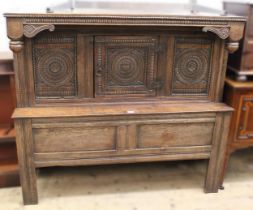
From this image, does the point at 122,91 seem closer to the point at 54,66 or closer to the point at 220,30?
the point at 54,66

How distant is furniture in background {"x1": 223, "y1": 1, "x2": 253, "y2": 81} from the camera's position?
77.7 inches

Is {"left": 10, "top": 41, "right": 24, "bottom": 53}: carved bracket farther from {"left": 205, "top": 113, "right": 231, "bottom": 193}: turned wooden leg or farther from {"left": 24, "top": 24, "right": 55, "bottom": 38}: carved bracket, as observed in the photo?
{"left": 205, "top": 113, "right": 231, "bottom": 193}: turned wooden leg

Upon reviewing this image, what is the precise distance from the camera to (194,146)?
2.04 meters

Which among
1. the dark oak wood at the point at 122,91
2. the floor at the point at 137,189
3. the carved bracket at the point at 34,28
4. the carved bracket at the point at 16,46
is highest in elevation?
the carved bracket at the point at 34,28

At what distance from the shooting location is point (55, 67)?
6.08 ft

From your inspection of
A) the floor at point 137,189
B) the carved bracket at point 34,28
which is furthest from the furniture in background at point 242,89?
the carved bracket at point 34,28

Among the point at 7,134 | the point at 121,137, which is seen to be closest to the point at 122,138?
the point at 121,137

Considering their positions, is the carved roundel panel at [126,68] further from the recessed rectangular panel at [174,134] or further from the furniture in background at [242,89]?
the furniture in background at [242,89]

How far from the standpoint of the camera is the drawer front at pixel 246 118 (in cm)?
202

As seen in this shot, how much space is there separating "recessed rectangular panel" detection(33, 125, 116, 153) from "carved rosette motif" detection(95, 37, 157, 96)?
0.24 meters

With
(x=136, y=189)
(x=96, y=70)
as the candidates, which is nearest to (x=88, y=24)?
(x=96, y=70)

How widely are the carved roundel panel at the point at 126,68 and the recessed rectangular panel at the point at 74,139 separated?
0.30 m

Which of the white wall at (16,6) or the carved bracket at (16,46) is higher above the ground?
the white wall at (16,6)

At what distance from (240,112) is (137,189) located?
0.85 meters
